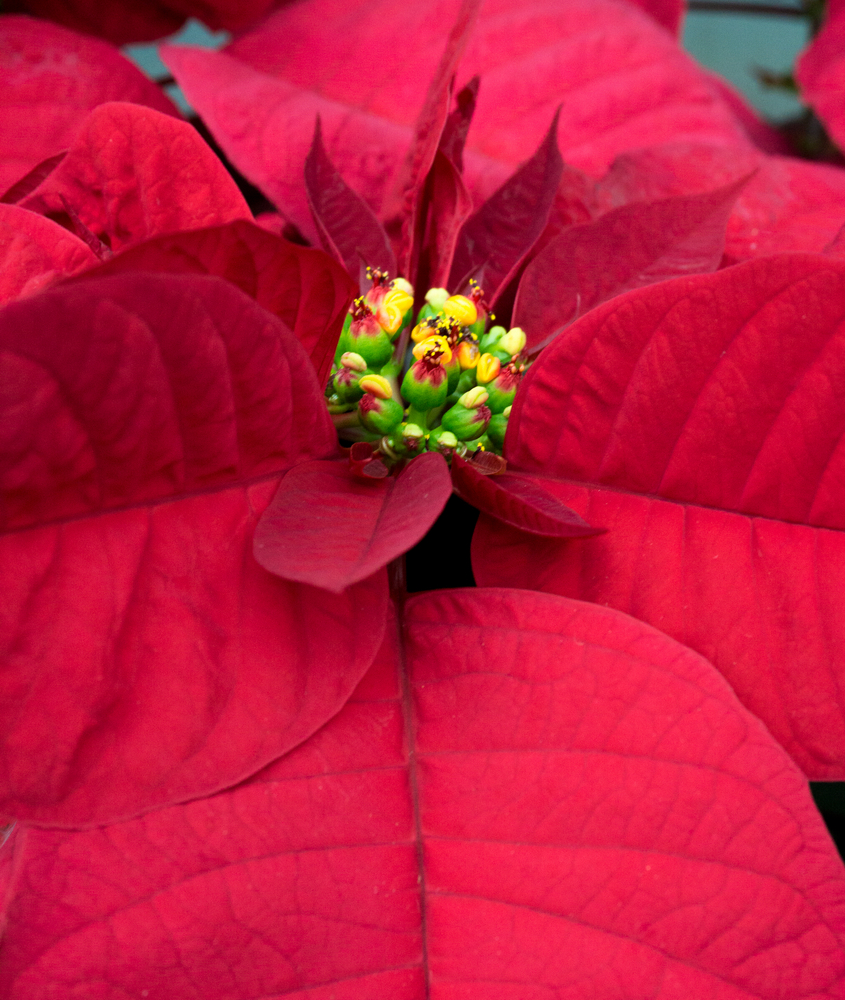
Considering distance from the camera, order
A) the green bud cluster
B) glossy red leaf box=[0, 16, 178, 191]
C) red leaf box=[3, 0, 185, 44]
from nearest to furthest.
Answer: the green bud cluster → glossy red leaf box=[0, 16, 178, 191] → red leaf box=[3, 0, 185, 44]

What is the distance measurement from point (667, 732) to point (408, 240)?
269mm

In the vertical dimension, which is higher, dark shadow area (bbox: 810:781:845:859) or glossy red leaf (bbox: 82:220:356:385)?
glossy red leaf (bbox: 82:220:356:385)

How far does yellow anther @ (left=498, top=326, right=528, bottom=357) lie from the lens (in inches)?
15.7

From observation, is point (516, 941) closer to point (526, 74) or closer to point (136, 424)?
point (136, 424)

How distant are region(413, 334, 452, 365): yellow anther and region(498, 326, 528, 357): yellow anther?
5cm

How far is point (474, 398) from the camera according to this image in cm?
37

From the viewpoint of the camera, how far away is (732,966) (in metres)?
0.29

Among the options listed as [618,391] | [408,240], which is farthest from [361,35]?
[618,391]

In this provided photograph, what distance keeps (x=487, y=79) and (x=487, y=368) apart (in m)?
0.33

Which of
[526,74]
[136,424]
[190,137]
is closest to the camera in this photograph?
[136,424]

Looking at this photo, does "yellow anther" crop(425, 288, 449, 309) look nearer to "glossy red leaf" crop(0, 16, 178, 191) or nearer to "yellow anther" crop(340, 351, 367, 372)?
"yellow anther" crop(340, 351, 367, 372)

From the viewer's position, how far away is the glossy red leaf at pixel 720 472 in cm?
34

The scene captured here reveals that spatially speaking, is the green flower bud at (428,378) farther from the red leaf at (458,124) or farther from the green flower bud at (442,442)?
the red leaf at (458,124)

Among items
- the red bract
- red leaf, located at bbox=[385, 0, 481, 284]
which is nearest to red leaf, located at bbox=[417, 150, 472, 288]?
red leaf, located at bbox=[385, 0, 481, 284]
